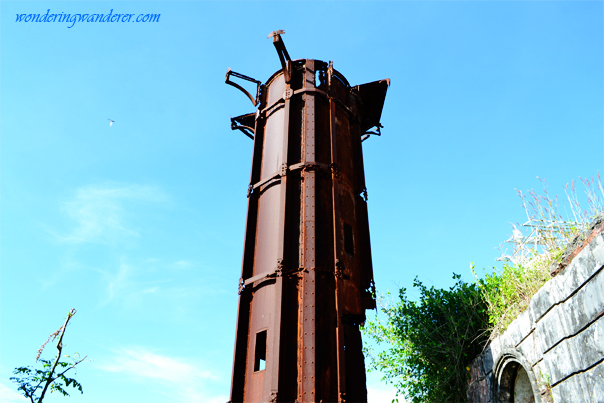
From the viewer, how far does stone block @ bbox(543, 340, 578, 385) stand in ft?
20.4

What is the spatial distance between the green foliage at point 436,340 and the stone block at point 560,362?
2.81 m

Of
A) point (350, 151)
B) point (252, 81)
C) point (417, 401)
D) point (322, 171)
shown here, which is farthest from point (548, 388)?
point (252, 81)

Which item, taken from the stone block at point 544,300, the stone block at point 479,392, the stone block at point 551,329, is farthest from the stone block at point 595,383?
the stone block at point 479,392

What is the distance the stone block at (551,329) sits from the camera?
6.46 meters

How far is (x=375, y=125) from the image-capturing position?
15.3 metres

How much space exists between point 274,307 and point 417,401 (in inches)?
167

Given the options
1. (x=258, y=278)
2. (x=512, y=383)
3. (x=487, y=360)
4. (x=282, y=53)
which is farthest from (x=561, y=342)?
(x=282, y=53)

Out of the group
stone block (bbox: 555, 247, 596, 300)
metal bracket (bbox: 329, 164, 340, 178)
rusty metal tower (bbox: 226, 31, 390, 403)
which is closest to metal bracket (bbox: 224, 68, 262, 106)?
rusty metal tower (bbox: 226, 31, 390, 403)

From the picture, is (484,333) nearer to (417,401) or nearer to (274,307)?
(417,401)

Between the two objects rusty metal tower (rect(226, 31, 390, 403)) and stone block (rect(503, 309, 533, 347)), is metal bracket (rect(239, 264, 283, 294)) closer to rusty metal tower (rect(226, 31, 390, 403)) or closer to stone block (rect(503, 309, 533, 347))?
rusty metal tower (rect(226, 31, 390, 403))

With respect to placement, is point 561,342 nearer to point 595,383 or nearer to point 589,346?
point 589,346

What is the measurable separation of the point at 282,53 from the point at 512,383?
10098mm

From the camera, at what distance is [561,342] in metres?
6.49

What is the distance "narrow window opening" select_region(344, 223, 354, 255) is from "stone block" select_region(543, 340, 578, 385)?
489 cm
